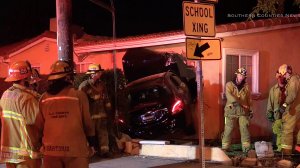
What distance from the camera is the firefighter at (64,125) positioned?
5863 millimetres

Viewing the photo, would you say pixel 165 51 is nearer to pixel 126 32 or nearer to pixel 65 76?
pixel 65 76

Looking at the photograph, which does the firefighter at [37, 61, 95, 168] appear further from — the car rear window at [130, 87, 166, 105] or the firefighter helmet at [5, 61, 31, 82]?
the car rear window at [130, 87, 166, 105]

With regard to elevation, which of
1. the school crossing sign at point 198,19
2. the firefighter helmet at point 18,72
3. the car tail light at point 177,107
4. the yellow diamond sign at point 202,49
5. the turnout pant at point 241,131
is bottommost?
the turnout pant at point 241,131

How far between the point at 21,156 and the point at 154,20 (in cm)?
3293

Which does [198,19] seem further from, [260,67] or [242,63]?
[260,67]

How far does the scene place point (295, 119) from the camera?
10.8 meters

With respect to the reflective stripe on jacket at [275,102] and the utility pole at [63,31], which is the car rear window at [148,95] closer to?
the reflective stripe on jacket at [275,102]

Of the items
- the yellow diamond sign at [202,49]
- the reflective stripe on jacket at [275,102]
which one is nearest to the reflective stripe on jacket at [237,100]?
the reflective stripe on jacket at [275,102]

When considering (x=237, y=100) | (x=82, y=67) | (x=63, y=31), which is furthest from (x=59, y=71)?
(x=82, y=67)

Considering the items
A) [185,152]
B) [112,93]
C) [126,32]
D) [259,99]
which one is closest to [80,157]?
[185,152]

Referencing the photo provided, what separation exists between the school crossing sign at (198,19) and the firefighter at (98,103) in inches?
161

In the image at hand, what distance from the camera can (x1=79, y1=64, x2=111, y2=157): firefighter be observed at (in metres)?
10.9

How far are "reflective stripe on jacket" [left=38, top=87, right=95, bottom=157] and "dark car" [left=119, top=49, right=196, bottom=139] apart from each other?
6.84 meters

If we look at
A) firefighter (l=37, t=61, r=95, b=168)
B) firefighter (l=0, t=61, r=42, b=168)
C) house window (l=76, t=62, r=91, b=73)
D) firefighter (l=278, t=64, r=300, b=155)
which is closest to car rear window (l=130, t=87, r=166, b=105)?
firefighter (l=278, t=64, r=300, b=155)
